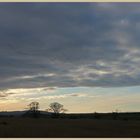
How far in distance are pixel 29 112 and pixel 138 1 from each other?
5085 centimetres

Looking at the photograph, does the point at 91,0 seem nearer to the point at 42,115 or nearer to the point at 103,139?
the point at 103,139

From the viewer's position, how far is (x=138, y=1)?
2245cm

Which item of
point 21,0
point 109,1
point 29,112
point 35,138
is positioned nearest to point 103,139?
point 35,138

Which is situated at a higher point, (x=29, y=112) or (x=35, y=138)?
(x=29, y=112)

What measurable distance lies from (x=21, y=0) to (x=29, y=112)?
49549 mm

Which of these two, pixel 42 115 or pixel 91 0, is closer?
pixel 91 0

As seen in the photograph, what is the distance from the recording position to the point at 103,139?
861 inches

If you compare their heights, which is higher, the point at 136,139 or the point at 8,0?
the point at 8,0

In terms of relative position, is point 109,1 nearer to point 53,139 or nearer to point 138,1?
point 138,1

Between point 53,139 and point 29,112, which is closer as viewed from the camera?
point 53,139

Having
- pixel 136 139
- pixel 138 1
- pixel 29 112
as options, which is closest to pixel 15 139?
pixel 136 139

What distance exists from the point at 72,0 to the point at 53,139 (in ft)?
22.7

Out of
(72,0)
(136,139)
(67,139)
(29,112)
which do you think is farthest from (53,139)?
(29,112)

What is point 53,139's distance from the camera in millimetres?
21750
